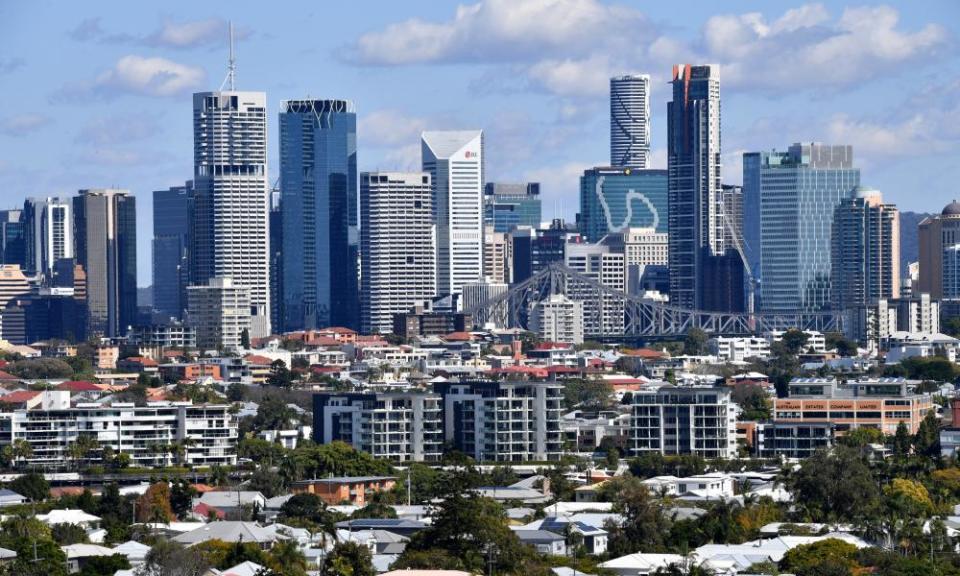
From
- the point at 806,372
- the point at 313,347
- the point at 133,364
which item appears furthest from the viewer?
the point at 313,347

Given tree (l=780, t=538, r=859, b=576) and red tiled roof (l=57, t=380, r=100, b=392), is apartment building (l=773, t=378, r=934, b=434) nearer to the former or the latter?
red tiled roof (l=57, t=380, r=100, b=392)

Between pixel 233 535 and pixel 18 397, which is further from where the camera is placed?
pixel 18 397

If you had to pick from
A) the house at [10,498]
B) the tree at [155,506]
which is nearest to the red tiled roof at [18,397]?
the house at [10,498]

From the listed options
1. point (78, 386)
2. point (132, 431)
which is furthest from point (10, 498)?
point (78, 386)

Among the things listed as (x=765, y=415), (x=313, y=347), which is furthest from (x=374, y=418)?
(x=313, y=347)

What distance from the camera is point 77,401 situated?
108000mm

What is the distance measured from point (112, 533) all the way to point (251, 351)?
3866 inches

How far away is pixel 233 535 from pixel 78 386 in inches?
2394

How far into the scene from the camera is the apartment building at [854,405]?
9556 cm

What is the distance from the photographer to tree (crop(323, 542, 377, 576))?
Answer: 53.7 m

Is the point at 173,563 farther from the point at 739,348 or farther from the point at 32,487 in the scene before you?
the point at 739,348

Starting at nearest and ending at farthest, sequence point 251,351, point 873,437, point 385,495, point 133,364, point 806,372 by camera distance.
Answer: point 385,495, point 873,437, point 806,372, point 133,364, point 251,351

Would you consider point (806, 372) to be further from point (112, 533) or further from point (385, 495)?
point (112, 533)

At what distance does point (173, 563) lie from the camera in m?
53.4
